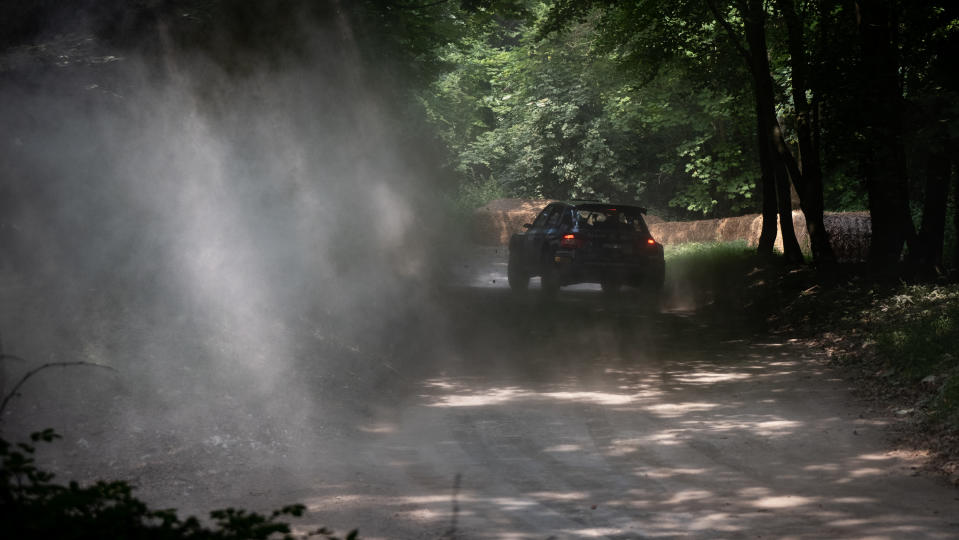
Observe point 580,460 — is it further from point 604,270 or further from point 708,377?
point 604,270

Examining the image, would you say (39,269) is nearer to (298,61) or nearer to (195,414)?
(195,414)

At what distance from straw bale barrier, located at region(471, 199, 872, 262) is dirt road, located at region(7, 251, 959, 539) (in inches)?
506

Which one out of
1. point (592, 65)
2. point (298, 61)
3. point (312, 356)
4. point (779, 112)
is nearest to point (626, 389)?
point (312, 356)

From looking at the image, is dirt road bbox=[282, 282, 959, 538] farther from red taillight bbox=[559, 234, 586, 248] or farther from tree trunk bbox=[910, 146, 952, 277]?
tree trunk bbox=[910, 146, 952, 277]

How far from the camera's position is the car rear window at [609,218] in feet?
57.6

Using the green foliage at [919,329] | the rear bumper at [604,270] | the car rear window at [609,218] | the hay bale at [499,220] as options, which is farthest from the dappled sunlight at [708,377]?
the hay bale at [499,220]

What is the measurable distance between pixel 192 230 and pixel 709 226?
81.2ft

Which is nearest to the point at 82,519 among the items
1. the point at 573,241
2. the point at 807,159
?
the point at 573,241

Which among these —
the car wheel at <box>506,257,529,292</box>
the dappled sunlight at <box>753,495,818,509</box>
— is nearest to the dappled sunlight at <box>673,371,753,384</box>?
the dappled sunlight at <box>753,495,818,509</box>

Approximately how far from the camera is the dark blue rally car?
17.4m

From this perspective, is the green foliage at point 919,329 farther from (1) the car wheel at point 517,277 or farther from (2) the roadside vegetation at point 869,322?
(1) the car wheel at point 517,277

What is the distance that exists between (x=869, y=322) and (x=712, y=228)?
19607mm

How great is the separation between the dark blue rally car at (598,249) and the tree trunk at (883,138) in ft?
13.8

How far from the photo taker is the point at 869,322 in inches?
498
